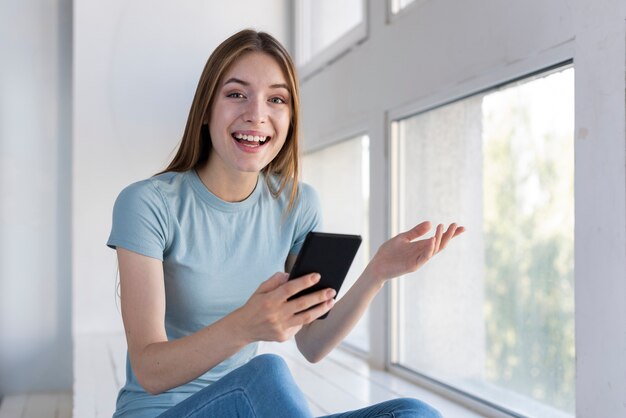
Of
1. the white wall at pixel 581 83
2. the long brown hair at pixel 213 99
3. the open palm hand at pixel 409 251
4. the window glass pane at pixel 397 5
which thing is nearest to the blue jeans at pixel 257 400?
the open palm hand at pixel 409 251

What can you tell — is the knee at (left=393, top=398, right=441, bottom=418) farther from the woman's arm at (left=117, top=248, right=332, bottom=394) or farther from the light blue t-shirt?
the light blue t-shirt

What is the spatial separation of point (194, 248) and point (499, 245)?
1.14m

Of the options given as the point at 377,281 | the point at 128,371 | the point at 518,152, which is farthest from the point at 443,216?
the point at 128,371

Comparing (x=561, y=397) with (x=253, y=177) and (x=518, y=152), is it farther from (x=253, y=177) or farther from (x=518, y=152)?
(x=253, y=177)

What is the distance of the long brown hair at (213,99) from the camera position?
1507mm

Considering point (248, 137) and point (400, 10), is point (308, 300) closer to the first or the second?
point (248, 137)

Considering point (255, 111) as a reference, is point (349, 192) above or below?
below

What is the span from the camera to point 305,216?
65.8 inches

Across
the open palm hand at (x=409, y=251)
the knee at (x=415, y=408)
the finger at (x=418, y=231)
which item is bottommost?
the knee at (x=415, y=408)

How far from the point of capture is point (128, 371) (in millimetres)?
1481

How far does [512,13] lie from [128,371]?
1406mm

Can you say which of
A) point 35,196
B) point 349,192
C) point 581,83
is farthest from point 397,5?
point 35,196

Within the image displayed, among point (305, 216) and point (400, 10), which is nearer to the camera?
point (305, 216)

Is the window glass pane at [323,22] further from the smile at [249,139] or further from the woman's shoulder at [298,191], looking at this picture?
the smile at [249,139]
